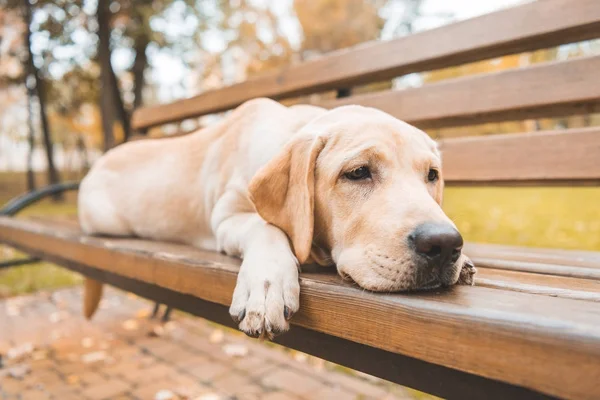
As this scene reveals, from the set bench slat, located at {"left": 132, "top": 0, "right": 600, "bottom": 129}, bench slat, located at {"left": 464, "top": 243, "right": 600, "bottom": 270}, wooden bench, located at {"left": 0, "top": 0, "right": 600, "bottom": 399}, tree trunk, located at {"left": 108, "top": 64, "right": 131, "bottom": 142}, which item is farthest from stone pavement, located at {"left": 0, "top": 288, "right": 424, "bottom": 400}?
tree trunk, located at {"left": 108, "top": 64, "right": 131, "bottom": 142}

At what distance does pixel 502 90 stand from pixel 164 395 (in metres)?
2.77

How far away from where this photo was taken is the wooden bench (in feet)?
3.16

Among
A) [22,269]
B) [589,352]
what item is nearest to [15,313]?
[22,269]

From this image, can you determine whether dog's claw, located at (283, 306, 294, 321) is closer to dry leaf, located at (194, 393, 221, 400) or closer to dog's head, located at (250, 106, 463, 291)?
dog's head, located at (250, 106, 463, 291)

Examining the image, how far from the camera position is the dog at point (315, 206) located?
1366 millimetres

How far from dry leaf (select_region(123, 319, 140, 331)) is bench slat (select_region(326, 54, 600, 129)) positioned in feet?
9.64

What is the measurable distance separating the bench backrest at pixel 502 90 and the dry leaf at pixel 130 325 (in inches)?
111

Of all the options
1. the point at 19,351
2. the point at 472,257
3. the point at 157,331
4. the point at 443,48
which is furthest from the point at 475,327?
the point at 19,351

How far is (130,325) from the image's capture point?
15.0ft

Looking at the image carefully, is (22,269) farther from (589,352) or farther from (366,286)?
(589,352)

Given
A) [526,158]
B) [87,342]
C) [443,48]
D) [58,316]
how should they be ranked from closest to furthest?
1. [526,158]
2. [443,48]
3. [87,342]
4. [58,316]

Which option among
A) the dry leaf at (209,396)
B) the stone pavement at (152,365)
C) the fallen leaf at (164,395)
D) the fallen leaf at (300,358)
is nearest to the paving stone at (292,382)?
the stone pavement at (152,365)

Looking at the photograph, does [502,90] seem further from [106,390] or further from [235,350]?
[106,390]

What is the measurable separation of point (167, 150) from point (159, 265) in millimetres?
1416
